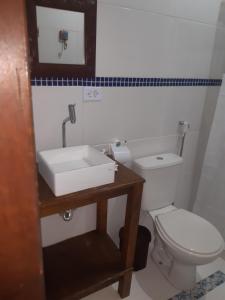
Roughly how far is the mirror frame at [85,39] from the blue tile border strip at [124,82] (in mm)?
27

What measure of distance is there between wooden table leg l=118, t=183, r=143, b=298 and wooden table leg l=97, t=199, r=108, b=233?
0.28 m

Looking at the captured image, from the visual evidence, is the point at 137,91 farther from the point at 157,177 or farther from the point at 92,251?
the point at 92,251

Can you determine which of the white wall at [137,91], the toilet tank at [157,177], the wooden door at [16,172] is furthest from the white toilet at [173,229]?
the wooden door at [16,172]

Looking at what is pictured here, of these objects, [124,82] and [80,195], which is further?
[124,82]

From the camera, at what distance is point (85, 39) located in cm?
124

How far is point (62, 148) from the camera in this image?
130 centimetres

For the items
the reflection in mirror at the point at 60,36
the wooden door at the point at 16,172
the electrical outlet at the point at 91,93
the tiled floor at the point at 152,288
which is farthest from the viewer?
the tiled floor at the point at 152,288

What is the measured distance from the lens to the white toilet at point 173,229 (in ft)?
4.56

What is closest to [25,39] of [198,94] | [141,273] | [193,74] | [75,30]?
[75,30]

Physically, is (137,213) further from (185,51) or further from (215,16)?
(215,16)

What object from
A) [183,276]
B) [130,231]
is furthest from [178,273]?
[130,231]

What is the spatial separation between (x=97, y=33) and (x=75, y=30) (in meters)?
0.13

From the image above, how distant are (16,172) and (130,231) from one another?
875 mm

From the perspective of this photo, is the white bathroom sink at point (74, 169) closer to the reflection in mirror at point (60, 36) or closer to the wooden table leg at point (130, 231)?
the wooden table leg at point (130, 231)
